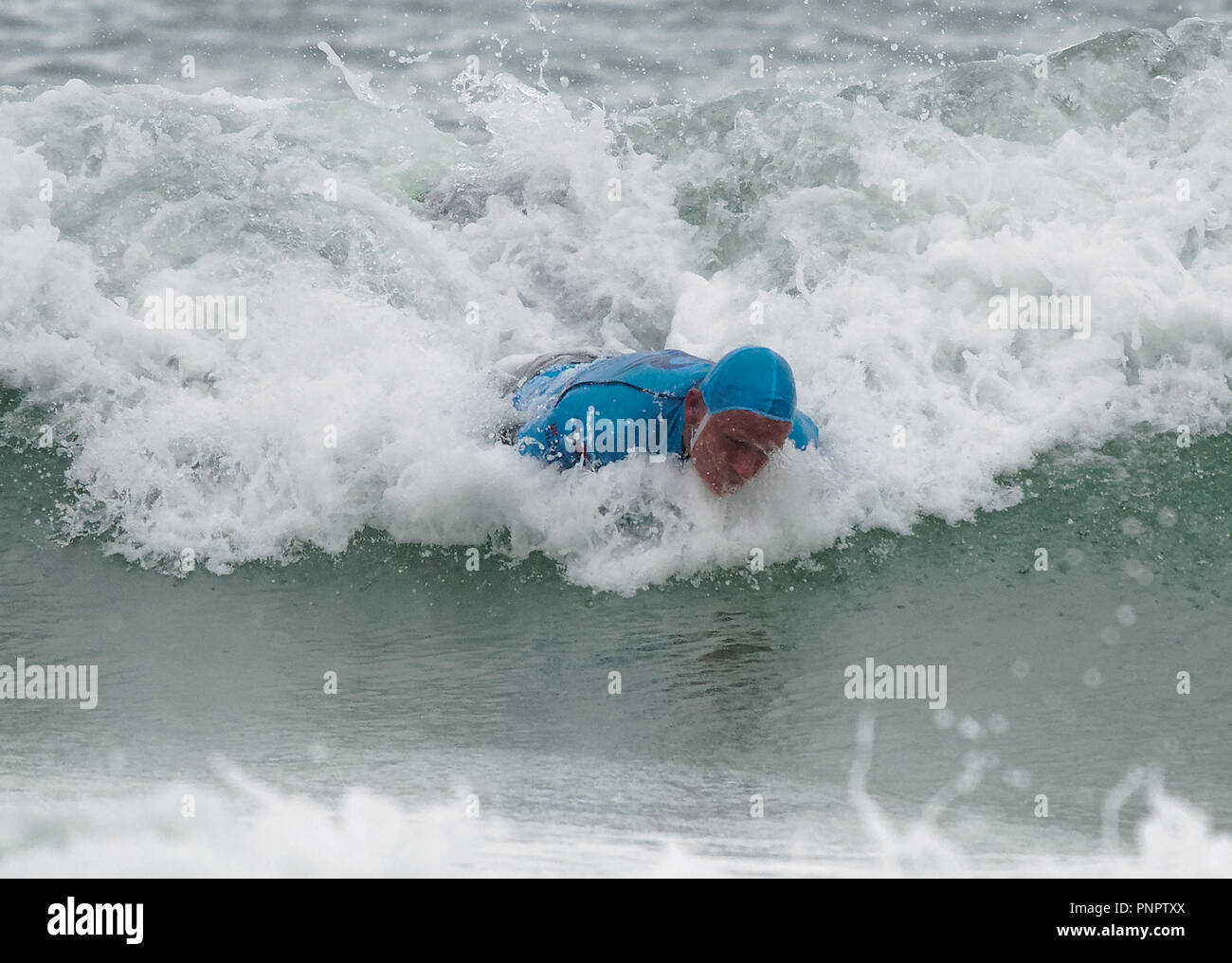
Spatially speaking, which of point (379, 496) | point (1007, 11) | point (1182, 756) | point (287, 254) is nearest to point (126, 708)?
point (379, 496)

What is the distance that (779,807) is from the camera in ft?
→ 13.6

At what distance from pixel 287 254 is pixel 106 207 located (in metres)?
1.08

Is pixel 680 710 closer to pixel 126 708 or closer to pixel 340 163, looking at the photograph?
pixel 126 708

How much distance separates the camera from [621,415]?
18.3ft

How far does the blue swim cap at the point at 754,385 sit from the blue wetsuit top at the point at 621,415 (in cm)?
33

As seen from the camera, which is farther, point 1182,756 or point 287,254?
point 287,254
